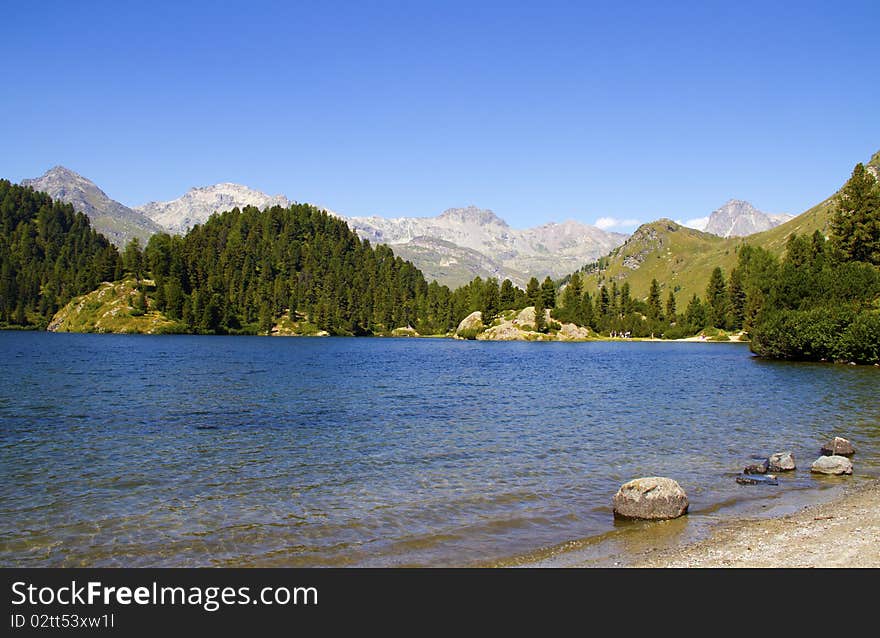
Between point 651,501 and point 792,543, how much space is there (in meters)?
4.84

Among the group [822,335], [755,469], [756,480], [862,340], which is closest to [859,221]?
[822,335]

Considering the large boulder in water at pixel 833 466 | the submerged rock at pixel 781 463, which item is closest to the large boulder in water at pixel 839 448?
the large boulder in water at pixel 833 466

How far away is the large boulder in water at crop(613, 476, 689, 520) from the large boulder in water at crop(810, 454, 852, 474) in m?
11.5

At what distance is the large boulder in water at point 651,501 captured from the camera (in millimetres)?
22625

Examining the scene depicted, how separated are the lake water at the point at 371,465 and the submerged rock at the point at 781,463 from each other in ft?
1.62

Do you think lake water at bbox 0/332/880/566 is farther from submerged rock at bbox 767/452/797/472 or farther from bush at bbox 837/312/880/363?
bush at bbox 837/312/880/363

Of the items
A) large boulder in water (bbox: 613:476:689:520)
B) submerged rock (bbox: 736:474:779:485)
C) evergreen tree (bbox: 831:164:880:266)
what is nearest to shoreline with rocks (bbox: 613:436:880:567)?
large boulder in water (bbox: 613:476:689:520)

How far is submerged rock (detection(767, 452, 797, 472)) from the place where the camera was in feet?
101

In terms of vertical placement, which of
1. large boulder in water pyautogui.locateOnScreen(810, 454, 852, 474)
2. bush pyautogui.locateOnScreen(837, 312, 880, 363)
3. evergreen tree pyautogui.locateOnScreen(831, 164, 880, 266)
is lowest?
large boulder in water pyautogui.locateOnScreen(810, 454, 852, 474)

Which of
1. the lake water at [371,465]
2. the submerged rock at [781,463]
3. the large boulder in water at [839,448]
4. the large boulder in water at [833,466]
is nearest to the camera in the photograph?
the lake water at [371,465]

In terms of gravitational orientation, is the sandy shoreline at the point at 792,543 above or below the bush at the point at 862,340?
below

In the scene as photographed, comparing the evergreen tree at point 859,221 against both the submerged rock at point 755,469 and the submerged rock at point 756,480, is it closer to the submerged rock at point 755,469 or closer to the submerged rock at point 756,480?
the submerged rock at point 755,469

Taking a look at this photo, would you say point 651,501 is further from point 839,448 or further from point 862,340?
point 862,340
